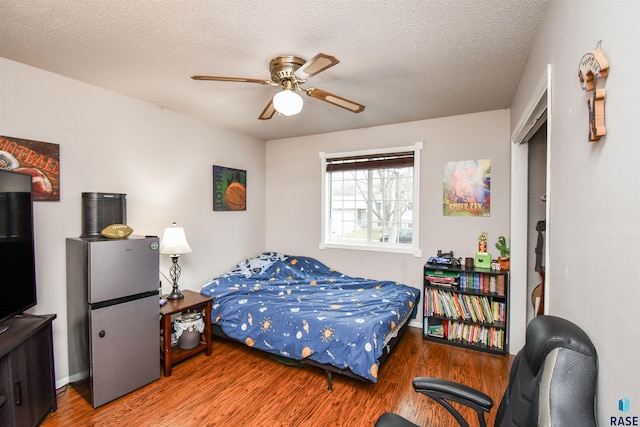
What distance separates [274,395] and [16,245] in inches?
80.9

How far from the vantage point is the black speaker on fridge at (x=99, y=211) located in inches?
99.5

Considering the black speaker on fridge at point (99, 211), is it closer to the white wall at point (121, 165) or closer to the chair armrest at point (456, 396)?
the white wall at point (121, 165)

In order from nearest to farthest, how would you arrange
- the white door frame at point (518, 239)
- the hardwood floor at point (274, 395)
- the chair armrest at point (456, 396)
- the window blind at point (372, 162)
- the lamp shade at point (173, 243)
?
the chair armrest at point (456, 396) → the hardwood floor at point (274, 395) → the white door frame at point (518, 239) → the lamp shade at point (173, 243) → the window blind at point (372, 162)

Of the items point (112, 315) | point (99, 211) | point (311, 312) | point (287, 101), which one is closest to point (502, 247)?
point (311, 312)

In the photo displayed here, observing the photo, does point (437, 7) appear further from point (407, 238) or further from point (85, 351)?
point (85, 351)

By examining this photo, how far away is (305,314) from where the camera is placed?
2713 mm

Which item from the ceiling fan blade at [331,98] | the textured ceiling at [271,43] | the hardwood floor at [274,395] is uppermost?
the textured ceiling at [271,43]

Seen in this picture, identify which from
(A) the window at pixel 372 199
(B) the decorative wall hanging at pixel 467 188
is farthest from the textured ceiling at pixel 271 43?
(A) the window at pixel 372 199

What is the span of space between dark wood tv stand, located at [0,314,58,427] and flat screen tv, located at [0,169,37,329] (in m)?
0.12

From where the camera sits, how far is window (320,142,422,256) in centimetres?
380

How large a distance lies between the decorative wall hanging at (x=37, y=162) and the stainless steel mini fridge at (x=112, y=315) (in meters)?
0.43

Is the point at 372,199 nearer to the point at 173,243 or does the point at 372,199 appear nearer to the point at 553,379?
the point at 173,243

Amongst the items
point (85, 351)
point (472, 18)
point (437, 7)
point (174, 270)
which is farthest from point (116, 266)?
point (472, 18)

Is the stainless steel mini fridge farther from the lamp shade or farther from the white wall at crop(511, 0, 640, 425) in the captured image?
the white wall at crop(511, 0, 640, 425)
